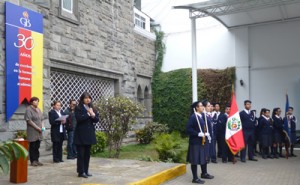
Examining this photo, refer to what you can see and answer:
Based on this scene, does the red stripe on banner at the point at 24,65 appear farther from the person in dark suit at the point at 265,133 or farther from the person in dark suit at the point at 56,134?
the person in dark suit at the point at 265,133

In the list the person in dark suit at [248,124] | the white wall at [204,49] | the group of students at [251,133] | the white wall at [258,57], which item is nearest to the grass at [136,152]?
the group of students at [251,133]

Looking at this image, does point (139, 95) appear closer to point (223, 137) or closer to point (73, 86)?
point (73, 86)

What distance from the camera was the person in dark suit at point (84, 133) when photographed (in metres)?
6.90

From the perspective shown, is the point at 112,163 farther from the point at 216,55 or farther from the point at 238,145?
the point at 216,55

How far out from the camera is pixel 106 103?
10.3 meters

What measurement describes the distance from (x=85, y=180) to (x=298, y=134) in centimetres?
1138

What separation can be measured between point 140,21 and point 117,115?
8.33 m

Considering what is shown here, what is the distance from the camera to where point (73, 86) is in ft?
39.8

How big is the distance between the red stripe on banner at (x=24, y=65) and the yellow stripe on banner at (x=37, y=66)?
141 millimetres

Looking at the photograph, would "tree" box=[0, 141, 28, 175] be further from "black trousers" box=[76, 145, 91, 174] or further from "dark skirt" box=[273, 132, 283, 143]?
"dark skirt" box=[273, 132, 283, 143]

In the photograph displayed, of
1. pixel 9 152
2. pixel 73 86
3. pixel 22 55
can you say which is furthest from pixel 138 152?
pixel 9 152

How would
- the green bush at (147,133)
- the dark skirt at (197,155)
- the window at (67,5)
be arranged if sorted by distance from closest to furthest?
1. the dark skirt at (197,155)
2. the window at (67,5)
3. the green bush at (147,133)

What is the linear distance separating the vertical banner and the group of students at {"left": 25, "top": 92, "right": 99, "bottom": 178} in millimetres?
959

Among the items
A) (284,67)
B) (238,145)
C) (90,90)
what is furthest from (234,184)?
(284,67)
